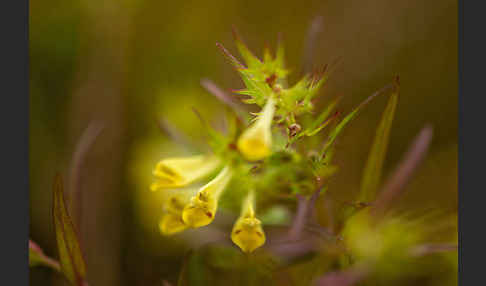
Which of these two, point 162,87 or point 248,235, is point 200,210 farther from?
point 162,87

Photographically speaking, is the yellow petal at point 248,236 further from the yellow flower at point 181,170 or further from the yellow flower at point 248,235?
the yellow flower at point 181,170

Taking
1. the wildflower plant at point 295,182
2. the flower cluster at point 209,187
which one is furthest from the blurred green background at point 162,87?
the flower cluster at point 209,187

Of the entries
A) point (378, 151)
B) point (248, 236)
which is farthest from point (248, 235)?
point (378, 151)

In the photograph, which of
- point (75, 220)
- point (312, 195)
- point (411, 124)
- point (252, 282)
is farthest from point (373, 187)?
point (411, 124)

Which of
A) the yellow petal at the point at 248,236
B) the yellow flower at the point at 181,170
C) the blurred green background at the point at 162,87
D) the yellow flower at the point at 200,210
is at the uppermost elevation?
the blurred green background at the point at 162,87

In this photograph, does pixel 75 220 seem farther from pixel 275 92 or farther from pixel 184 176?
pixel 275 92

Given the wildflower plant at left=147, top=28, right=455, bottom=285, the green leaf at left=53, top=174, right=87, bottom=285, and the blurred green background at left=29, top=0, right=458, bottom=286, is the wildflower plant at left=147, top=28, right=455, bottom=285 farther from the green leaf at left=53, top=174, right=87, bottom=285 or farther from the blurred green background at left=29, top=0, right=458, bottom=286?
the blurred green background at left=29, top=0, right=458, bottom=286

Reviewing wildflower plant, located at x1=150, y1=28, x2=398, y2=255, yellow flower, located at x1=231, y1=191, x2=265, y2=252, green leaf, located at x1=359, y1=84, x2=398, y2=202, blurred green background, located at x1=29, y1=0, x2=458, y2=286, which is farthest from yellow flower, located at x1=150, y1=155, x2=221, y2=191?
blurred green background, located at x1=29, y1=0, x2=458, y2=286
